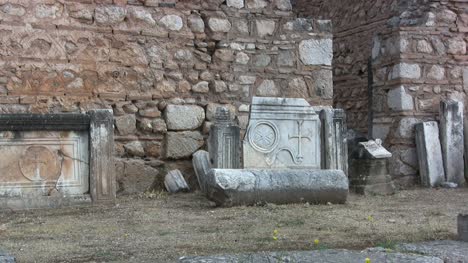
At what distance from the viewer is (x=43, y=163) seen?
19.5 feet

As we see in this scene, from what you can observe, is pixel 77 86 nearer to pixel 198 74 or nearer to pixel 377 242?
pixel 198 74

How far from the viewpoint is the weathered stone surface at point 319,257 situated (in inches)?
135

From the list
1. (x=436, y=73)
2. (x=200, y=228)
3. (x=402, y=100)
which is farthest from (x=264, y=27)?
(x=200, y=228)

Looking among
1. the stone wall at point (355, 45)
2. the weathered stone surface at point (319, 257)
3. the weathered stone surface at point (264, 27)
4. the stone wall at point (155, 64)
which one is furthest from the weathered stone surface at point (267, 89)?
the weathered stone surface at point (319, 257)

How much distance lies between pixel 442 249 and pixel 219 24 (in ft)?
15.7

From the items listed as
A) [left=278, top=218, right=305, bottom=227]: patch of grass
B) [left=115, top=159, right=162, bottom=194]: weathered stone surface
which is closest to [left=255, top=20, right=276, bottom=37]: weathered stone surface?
[left=115, top=159, right=162, bottom=194]: weathered stone surface

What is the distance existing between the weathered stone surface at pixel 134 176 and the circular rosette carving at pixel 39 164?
127 centimetres

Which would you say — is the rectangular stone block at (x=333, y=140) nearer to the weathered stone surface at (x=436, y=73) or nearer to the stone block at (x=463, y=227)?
the weathered stone surface at (x=436, y=73)

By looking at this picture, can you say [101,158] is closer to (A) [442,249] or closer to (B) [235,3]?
(B) [235,3]

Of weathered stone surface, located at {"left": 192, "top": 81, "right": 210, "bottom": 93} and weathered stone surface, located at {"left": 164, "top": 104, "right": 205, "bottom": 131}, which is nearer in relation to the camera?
weathered stone surface, located at {"left": 164, "top": 104, "right": 205, "bottom": 131}

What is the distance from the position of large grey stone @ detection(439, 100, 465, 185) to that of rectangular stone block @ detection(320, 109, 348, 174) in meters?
2.30

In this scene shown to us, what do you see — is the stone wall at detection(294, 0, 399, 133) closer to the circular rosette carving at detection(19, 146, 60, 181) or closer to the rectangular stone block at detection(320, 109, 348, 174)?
the rectangular stone block at detection(320, 109, 348, 174)

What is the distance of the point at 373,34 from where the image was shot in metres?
9.94

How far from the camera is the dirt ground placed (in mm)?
3887
